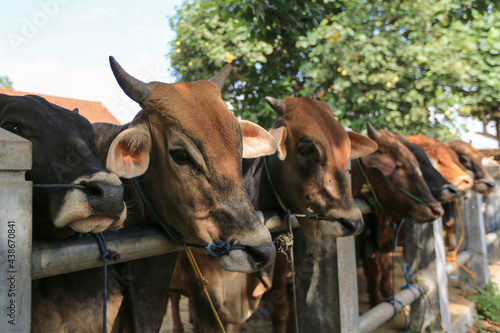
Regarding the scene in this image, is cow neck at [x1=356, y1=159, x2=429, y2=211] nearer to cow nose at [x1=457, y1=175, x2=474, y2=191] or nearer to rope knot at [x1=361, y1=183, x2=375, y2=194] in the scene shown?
rope knot at [x1=361, y1=183, x2=375, y2=194]

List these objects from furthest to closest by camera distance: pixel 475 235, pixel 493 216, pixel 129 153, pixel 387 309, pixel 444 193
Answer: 1. pixel 493 216
2. pixel 475 235
3. pixel 444 193
4. pixel 387 309
5. pixel 129 153

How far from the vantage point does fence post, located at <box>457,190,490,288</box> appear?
19.9 feet

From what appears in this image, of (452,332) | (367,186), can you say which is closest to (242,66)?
(367,186)

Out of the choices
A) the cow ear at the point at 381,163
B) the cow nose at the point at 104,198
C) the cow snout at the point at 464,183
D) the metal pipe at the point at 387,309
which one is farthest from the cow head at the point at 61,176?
the cow snout at the point at 464,183

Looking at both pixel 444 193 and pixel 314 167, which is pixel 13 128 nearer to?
pixel 314 167

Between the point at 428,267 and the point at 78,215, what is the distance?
3.84 meters

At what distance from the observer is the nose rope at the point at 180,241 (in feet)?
5.41

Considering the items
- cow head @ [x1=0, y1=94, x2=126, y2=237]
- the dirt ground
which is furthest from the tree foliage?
cow head @ [x1=0, y1=94, x2=126, y2=237]

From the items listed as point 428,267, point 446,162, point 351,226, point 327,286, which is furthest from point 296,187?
point 446,162

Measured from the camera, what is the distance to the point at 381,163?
3836 mm

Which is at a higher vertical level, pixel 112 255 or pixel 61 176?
pixel 61 176

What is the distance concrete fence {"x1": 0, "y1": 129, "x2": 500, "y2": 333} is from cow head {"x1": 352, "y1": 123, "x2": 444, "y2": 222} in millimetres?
260

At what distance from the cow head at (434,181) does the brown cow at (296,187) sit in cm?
158

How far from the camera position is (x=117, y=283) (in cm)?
193
